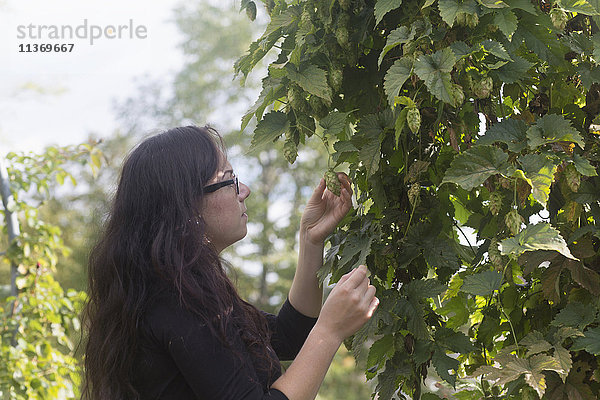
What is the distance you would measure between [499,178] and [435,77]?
17 centimetres

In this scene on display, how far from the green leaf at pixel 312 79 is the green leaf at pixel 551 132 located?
0.33m

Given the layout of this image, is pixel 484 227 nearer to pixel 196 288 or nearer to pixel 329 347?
pixel 329 347

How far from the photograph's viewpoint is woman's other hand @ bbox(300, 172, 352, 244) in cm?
142

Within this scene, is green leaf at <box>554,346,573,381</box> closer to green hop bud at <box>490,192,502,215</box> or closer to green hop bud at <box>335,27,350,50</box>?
green hop bud at <box>490,192,502,215</box>

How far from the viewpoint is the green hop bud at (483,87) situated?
995mm

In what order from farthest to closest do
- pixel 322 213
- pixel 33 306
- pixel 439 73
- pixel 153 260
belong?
pixel 33 306 → pixel 322 213 → pixel 153 260 → pixel 439 73

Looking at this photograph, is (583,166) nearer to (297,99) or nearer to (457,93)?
(457,93)

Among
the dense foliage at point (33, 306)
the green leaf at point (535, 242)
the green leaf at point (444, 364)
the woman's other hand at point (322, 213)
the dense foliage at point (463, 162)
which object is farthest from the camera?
the dense foliage at point (33, 306)

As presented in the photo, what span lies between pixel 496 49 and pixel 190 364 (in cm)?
70

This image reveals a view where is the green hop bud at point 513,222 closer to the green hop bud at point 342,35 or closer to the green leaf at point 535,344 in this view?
the green leaf at point 535,344

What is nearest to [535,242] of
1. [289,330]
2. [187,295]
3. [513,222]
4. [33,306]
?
[513,222]

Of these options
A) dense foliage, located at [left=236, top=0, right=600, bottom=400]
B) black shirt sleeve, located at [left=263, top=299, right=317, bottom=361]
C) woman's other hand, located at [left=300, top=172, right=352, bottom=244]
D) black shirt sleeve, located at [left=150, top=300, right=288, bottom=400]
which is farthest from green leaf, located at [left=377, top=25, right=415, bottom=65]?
black shirt sleeve, located at [left=263, top=299, right=317, bottom=361]

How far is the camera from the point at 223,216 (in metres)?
1.37

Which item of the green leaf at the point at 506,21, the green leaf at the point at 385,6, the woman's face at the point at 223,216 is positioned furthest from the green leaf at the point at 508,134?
the woman's face at the point at 223,216
